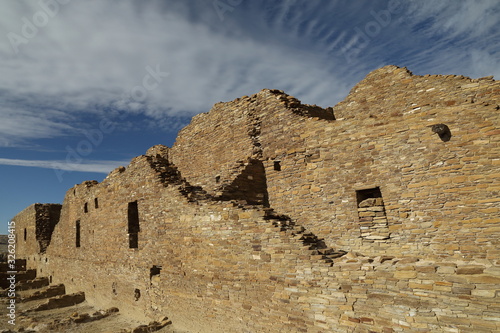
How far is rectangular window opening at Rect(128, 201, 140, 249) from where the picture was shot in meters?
11.8

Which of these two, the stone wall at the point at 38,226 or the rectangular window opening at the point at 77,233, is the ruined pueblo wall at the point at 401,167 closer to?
the rectangular window opening at the point at 77,233

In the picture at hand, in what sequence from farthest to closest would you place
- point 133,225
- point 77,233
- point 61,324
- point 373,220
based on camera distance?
1. point 77,233
2. point 133,225
3. point 61,324
4. point 373,220

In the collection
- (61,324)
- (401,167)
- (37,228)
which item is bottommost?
(61,324)

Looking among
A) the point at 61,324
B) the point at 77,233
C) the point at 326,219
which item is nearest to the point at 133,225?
the point at 61,324

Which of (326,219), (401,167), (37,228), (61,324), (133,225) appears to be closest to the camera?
(401,167)

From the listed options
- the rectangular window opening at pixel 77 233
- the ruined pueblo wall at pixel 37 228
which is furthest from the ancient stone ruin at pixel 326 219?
the ruined pueblo wall at pixel 37 228

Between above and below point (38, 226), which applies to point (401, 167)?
below

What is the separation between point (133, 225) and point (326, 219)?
7.04m

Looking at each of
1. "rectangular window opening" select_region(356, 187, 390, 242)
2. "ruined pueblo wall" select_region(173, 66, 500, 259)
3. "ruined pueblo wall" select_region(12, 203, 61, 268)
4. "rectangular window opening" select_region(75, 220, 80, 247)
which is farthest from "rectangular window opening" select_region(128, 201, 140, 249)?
"ruined pueblo wall" select_region(12, 203, 61, 268)

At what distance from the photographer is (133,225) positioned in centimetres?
1200

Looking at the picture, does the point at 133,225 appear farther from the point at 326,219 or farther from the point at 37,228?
the point at 37,228

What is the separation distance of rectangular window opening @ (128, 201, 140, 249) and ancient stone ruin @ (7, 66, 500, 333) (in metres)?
0.05

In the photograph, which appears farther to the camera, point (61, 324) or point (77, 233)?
point (77, 233)

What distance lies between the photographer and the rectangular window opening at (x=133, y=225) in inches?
465
